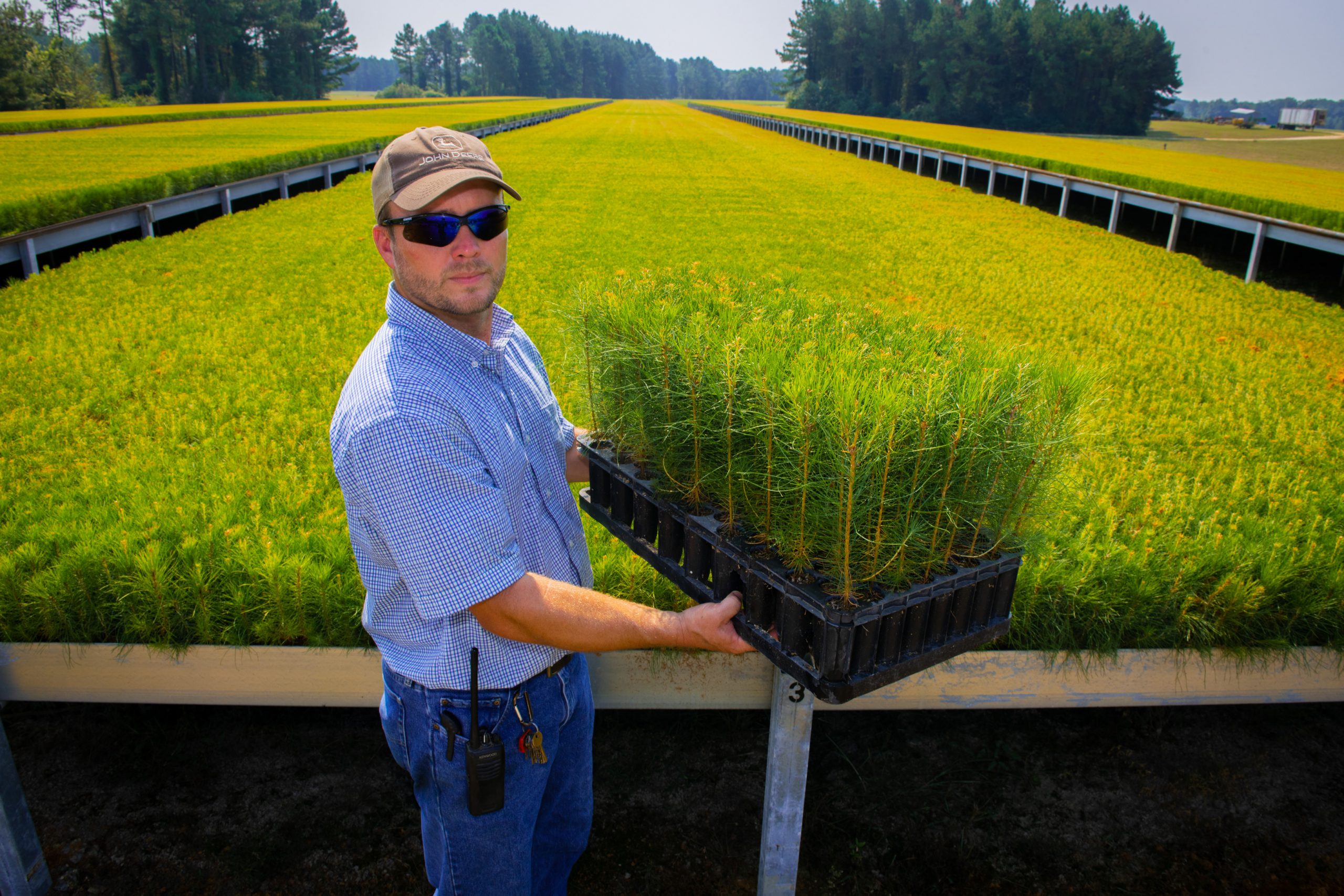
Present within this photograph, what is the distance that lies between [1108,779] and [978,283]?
6.81 meters

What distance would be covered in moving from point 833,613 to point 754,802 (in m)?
1.92

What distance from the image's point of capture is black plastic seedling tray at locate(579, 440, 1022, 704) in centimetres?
208

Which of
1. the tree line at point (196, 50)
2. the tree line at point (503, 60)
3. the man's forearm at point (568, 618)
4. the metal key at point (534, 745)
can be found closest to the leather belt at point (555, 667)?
the metal key at point (534, 745)

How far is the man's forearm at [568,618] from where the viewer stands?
1.99 m

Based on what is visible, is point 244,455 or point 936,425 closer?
point 936,425

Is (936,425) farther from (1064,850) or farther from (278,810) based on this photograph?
(278,810)

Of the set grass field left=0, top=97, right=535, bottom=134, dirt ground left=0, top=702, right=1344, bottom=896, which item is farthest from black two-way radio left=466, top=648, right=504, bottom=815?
grass field left=0, top=97, right=535, bottom=134

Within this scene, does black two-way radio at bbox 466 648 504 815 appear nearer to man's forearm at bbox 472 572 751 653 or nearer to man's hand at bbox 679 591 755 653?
man's forearm at bbox 472 572 751 653

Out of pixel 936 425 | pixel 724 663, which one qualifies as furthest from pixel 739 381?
pixel 724 663

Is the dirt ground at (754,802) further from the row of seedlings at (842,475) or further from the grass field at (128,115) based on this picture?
the grass field at (128,115)

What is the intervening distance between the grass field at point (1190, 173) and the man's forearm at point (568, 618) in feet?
41.0

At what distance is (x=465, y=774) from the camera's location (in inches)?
87.7

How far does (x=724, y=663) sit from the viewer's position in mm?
2979

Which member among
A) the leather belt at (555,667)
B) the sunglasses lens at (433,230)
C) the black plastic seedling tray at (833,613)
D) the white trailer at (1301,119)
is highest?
the white trailer at (1301,119)
